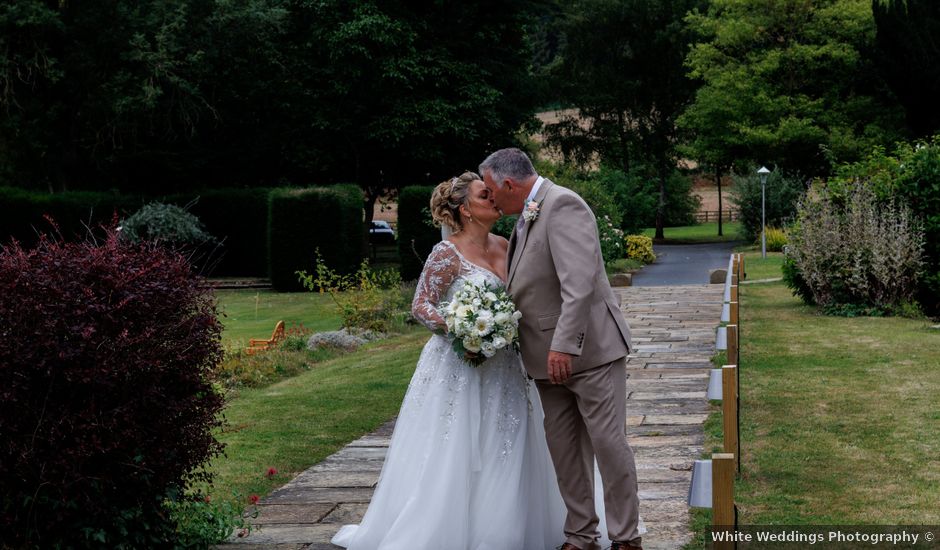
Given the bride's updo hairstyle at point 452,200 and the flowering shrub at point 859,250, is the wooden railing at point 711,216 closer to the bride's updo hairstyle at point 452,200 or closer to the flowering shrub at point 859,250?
the flowering shrub at point 859,250

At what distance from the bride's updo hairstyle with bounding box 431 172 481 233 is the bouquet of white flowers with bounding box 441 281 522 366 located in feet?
1.46

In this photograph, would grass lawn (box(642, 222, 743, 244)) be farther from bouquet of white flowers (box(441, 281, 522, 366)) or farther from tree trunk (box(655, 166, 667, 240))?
bouquet of white flowers (box(441, 281, 522, 366))

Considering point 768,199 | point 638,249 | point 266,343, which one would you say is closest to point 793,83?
point 768,199

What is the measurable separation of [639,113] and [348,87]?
85.4ft

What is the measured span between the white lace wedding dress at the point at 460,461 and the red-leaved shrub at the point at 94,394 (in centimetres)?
101

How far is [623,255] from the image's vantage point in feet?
110

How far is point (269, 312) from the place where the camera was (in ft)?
77.1

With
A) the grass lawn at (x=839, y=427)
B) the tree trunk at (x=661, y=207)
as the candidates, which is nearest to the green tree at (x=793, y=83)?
the tree trunk at (x=661, y=207)

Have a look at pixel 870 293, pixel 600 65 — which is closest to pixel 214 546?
pixel 870 293

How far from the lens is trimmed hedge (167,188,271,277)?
111 ft

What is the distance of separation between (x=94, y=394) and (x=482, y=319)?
1728mm

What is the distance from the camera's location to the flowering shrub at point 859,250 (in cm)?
1559

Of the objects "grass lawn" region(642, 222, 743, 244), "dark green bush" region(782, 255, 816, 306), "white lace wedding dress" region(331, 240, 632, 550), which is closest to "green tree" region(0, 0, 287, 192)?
"grass lawn" region(642, 222, 743, 244)

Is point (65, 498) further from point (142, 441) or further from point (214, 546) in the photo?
point (214, 546)
